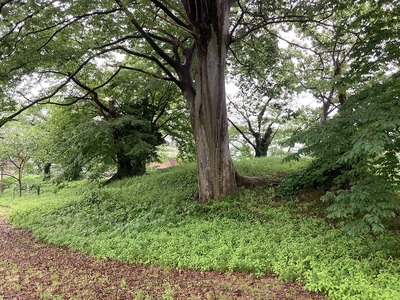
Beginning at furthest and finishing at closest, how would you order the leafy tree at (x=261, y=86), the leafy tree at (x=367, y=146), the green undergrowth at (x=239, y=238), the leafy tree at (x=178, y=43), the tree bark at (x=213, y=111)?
the leafy tree at (x=261, y=86), the tree bark at (x=213, y=111), the leafy tree at (x=178, y=43), the green undergrowth at (x=239, y=238), the leafy tree at (x=367, y=146)

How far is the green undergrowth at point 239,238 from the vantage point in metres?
3.50

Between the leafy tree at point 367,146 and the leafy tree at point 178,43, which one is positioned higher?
the leafy tree at point 178,43

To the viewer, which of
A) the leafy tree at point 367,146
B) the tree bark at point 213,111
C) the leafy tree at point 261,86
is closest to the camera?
the leafy tree at point 367,146

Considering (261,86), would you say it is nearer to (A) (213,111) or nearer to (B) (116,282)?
(A) (213,111)

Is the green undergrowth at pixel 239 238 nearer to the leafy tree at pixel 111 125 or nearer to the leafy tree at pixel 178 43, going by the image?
the leafy tree at pixel 178 43

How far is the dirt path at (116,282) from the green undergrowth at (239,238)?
196 millimetres

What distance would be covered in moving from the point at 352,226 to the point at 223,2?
5.80 m

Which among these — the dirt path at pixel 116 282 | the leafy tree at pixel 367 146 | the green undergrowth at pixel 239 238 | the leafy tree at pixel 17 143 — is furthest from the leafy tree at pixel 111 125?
the leafy tree at pixel 367 146

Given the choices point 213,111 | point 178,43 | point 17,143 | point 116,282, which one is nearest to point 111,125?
point 178,43

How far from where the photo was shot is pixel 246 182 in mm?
7750

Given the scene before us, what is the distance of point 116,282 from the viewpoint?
14.1 ft

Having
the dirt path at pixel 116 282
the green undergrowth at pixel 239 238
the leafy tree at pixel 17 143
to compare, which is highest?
the leafy tree at pixel 17 143

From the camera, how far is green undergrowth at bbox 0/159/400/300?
138 inches

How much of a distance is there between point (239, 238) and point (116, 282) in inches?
83.5
